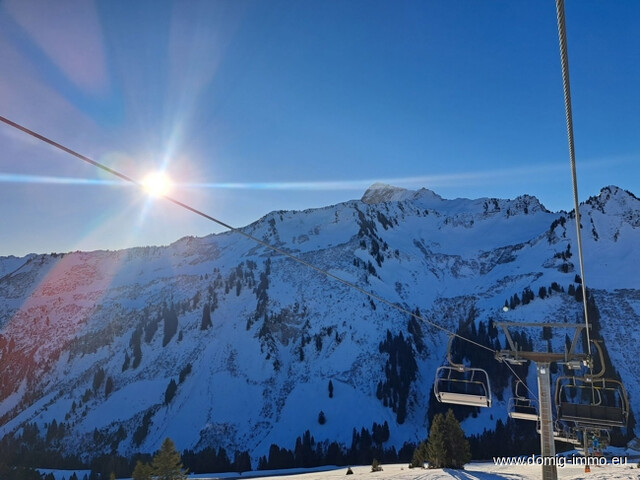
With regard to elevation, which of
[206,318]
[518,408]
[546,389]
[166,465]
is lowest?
[166,465]

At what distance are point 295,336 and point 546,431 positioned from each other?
452 feet

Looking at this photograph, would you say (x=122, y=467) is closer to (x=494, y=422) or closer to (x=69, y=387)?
(x=69, y=387)

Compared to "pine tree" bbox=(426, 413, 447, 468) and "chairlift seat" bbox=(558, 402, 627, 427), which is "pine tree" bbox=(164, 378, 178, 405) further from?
"chairlift seat" bbox=(558, 402, 627, 427)

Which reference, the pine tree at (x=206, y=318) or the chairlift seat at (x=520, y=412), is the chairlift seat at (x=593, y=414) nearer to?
the chairlift seat at (x=520, y=412)

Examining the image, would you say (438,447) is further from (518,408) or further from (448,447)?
(518,408)

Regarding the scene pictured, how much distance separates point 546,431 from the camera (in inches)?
547

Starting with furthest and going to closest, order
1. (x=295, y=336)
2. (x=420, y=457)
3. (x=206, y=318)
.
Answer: (x=206, y=318), (x=295, y=336), (x=420, y=457)

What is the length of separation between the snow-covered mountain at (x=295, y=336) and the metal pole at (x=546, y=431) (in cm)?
10572

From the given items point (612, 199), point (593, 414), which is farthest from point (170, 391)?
point (612, 199)

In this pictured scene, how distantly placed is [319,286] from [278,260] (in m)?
28.6

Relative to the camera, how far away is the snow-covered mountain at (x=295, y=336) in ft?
401

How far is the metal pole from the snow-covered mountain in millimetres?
105720

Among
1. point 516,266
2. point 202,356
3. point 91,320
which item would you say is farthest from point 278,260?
point 516,266

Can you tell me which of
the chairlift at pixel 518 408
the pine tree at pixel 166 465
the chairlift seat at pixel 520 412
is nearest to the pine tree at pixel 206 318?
the pine tree at pixel 166 465
